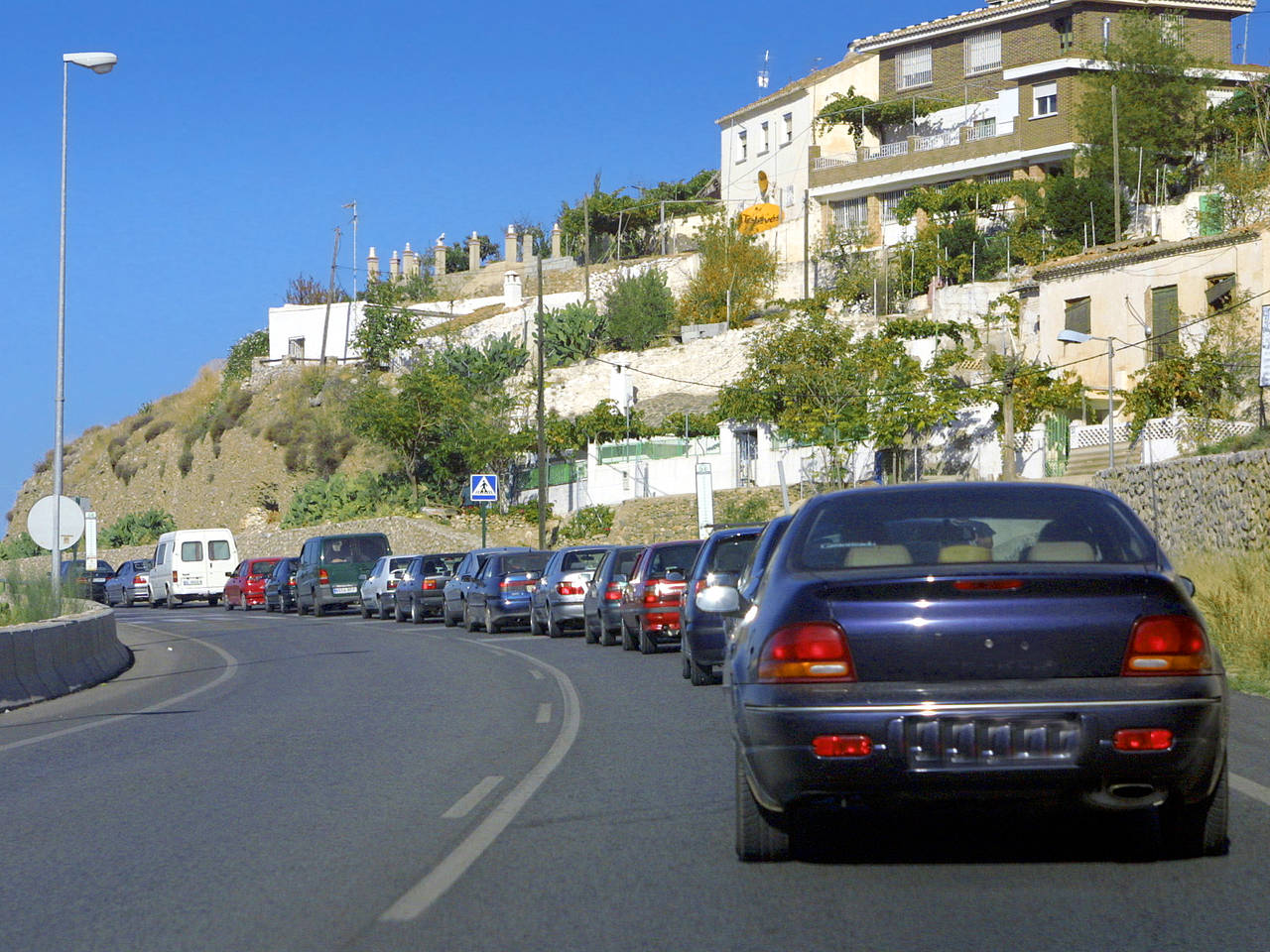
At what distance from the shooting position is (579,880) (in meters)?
7.11

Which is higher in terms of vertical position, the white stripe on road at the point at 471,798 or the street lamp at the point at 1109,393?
the street lamp at the point at 1109,393

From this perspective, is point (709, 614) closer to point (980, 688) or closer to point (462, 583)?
point (980, 688)

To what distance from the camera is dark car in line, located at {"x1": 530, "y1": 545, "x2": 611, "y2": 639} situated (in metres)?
28.8

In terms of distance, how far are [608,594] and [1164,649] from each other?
61.8 feet

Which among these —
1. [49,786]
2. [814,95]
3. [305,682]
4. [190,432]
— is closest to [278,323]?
[190,432]

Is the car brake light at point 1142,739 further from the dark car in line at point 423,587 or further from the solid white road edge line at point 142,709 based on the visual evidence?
Answer: the dark car in line at point 423,587

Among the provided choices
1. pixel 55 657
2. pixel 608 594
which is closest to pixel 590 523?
pixel 608 594

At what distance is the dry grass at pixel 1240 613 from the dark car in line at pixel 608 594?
8.24m

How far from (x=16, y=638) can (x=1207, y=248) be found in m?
34.8

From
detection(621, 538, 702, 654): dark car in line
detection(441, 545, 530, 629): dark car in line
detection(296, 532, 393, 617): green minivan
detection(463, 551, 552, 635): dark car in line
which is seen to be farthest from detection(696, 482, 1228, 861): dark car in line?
detection(296, 532, 393, 617): green minivan

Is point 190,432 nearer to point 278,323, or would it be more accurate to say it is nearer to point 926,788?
point 278,323

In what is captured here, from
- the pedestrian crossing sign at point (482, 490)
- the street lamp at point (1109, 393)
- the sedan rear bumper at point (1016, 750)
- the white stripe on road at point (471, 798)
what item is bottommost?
the white stripe on road at point (471, 798)

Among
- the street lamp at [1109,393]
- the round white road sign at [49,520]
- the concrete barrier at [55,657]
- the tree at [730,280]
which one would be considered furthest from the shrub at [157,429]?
the concrete barrier at [55,657]

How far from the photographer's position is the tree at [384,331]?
271 feet
